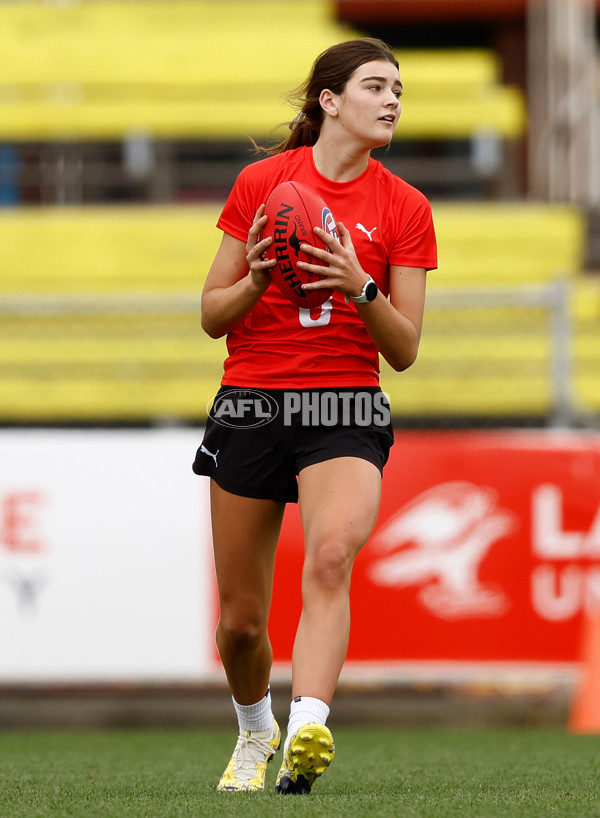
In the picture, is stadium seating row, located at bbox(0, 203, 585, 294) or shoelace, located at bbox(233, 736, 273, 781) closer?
shoelace, located at bbox(233, 736, 273, 781)

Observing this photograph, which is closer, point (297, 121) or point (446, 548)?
point (297, 121)

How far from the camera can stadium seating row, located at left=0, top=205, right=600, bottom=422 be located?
338 inches

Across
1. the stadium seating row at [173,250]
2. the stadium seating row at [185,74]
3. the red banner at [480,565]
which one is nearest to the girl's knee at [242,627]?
the red banner at [480,565]

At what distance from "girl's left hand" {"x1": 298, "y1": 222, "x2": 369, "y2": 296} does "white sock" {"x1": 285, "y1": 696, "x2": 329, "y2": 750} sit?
3.14 feet

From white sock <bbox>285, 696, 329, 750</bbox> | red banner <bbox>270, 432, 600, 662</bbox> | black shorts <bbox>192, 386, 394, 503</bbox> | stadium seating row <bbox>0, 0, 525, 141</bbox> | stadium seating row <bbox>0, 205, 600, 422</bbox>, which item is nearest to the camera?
white sock <bbox>285, 696, 329, 750</bbox>

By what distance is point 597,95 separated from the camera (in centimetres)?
1430

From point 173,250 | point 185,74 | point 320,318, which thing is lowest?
point 320,318

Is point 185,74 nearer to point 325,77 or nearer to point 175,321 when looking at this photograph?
point 175,321

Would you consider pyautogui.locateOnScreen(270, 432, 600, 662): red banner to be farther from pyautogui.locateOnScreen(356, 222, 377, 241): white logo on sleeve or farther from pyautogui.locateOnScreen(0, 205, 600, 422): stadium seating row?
pyautogui.locateOnScreen(356, 222, 377, 241): white logo on sleeve

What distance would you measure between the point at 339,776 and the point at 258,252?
1.68 meters

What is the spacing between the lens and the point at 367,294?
10.3 ft

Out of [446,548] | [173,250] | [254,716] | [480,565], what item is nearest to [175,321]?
[173,250]

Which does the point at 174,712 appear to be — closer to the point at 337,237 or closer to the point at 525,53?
the point at 337,237

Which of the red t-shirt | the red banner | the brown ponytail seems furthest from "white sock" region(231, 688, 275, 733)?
the red banner
